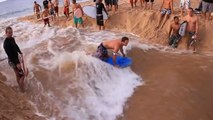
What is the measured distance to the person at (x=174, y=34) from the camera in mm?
11836

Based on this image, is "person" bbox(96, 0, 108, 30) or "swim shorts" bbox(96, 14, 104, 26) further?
"swim shorts" bbox(96, 14, 104, 26)

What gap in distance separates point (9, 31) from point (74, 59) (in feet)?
8.07

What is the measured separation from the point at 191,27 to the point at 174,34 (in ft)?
2.02

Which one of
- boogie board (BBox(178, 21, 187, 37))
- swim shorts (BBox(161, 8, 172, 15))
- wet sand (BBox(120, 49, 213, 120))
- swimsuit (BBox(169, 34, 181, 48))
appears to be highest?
swim shorts (BBox(161, 8, 172, 15))

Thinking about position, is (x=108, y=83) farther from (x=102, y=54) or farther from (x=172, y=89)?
(x=172, y=89)

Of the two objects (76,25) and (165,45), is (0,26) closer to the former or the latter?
(76,25)

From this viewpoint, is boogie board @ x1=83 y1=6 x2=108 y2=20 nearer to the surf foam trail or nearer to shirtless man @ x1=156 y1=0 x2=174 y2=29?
shirtless man @ x1=156 y1=0 x2=174 y2=29

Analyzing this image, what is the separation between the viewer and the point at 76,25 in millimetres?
14484

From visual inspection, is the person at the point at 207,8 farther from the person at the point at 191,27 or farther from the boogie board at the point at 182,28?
the boogie board at the point at 182,28

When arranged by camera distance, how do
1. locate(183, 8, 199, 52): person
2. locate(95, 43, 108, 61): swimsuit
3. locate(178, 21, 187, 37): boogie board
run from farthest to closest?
locate(178, 21, 187, 37): boogie board → locate(183, 8, 199, 52): person → locate(95, 43, 108, 61): swimsuit

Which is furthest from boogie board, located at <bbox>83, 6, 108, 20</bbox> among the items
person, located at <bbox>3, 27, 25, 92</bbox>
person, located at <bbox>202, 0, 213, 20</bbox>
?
person, located at <bbox>3, 27, 25, 92</bbox>

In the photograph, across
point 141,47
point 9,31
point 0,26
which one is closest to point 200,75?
point 141,47

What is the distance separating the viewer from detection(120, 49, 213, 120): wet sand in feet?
25.1

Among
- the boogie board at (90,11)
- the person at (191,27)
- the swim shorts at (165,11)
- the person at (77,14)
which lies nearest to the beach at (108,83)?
the person at (191,27)
